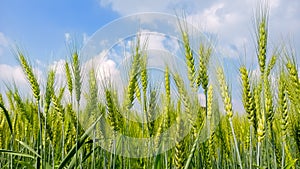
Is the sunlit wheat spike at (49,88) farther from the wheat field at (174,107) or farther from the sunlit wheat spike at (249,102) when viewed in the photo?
the sunlit wheat spike at (249,102)

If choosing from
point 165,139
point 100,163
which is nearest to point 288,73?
point 165,139

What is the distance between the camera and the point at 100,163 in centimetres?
293

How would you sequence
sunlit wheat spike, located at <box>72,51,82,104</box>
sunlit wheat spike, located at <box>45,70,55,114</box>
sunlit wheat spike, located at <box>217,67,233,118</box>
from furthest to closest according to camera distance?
sunlit wheat spike, located at <box>45,70,55,114</box>
sunlit wheat spike, located at <box>72,51,82,104</box>
sunlit wheat spike, located at <box>217,67,233,118</box>

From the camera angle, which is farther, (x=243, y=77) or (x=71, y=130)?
(x=71, y=130)

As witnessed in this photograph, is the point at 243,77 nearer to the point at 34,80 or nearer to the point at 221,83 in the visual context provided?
the point at 221,83

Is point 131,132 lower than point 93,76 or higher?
lower

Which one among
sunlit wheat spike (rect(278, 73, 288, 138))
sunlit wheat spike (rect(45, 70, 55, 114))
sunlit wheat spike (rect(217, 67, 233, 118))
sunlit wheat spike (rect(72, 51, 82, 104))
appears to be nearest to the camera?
sunlit wheat spike (rect(217, 67, 233, 118))

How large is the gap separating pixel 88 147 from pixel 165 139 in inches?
29.6

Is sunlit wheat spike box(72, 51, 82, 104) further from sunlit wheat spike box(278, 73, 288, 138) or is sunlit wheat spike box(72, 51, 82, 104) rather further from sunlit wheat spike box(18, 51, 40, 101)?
sunlit wheat spike box(278, 73, 288, 138)

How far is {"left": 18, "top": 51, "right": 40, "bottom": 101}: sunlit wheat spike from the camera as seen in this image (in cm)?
220

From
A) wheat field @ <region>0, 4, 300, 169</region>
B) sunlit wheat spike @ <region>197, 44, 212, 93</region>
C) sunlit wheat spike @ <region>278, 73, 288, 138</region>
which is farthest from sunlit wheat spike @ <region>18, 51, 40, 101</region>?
sunlit wheat spike @ <region>278, 73, 288, 138</region>

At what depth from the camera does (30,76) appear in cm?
230

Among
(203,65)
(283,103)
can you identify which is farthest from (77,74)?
(283,103)

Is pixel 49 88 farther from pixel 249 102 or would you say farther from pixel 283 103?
pixel 283 103
